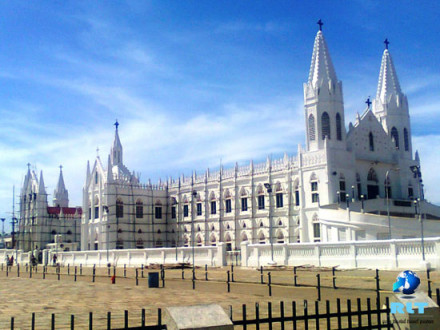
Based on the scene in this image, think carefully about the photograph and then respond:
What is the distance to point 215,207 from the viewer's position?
70625 mm

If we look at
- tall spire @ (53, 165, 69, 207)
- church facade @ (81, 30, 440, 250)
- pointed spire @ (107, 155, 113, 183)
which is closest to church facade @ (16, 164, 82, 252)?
tall spire @ (53, 165, 69, 207)

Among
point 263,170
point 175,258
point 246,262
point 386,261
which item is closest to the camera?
point 386,261

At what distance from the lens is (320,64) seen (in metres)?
57.5

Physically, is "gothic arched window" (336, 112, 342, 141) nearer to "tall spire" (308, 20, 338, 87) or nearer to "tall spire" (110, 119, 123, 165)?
"tall spire" (308, 20, 338, 87)

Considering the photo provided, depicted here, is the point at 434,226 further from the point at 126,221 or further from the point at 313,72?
the point at 126,221

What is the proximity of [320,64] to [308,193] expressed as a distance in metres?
14.0

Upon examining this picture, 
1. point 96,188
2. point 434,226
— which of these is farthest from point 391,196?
point 96,188

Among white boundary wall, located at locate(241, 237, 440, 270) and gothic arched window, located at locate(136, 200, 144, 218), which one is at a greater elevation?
gothic arched window, located at locate(136, 200, 144, 218)

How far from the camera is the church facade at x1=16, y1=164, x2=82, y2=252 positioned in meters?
87.8

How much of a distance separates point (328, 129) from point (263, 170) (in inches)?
458

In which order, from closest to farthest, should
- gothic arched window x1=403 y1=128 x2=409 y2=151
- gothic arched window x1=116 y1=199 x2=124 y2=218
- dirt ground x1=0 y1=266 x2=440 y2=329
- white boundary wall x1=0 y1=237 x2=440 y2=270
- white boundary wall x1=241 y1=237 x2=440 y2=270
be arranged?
dirt ground x1=0 y1=266 x2=440 y2=329
white boundary wall x1=241 y1=237 x2=440 y2=270
white boundary wall x1=0 y1=237 x2=440 y2=270
gothic arched window x1=403 y1=128 x2=409 y2=151
gothic arched window x1=116 y1=199 x2=124 y2=218

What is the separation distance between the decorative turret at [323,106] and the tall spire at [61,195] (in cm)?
6356

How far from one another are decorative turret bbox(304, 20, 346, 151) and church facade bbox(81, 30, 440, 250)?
11cm

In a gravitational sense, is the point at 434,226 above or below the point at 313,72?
below
